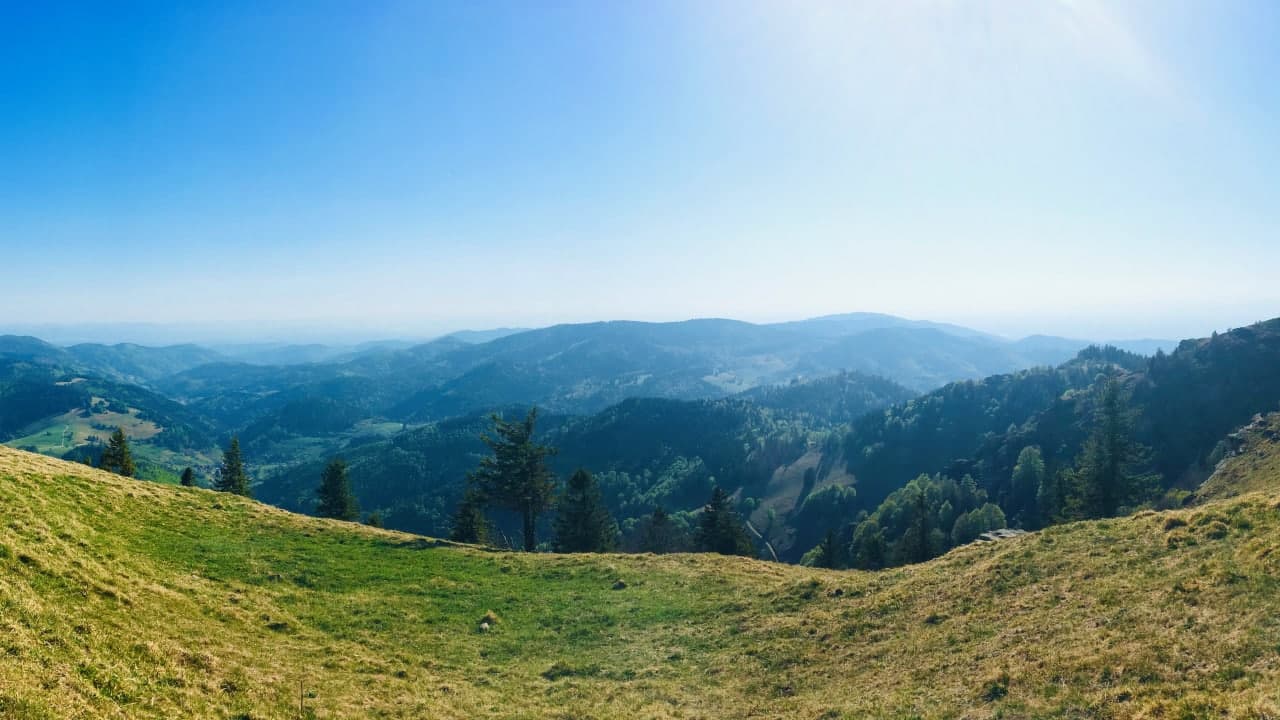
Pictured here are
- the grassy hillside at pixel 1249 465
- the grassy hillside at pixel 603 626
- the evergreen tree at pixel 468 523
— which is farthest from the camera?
the evergreen tree at pixel 468 523

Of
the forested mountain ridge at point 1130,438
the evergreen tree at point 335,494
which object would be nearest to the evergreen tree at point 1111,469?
the forested mountain ridge at point 1130,438

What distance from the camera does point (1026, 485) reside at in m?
151

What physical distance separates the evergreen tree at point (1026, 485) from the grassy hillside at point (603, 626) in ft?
459

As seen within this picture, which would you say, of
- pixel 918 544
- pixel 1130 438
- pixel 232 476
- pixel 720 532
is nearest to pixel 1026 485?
pixel 1130 438

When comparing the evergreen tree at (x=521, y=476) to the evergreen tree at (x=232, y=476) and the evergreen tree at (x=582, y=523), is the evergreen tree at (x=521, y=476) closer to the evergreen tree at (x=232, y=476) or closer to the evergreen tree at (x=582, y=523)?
the evergreen tree at (x=582, y=523)

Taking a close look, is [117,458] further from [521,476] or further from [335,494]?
[521,476]

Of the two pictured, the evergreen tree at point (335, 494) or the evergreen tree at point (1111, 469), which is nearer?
the evergreen tree at point (1111, 469)

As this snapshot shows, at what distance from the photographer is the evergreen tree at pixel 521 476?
176 feet

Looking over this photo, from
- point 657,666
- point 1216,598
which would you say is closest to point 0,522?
point 657,666

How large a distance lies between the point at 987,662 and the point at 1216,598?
7336mm

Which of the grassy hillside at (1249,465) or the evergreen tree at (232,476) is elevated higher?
the grassy hillside at (1249,465)

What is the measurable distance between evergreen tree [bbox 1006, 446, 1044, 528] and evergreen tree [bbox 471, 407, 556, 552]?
446 ft

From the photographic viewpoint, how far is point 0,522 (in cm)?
1972

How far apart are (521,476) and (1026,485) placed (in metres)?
154
